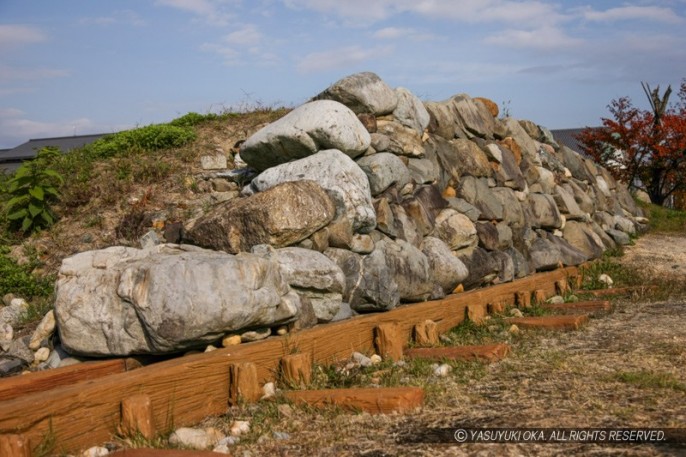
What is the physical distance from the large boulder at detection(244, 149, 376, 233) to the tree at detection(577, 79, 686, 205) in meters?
13.0

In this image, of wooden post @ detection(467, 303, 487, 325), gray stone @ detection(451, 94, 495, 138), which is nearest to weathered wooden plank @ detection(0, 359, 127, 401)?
wooden post @ detection(467, 303, 487, 325)

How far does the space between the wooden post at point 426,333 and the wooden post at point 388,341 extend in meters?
0.50

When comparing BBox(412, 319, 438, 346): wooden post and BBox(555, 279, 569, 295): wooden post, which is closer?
BBox(412, 319, 438, 346): wooden post

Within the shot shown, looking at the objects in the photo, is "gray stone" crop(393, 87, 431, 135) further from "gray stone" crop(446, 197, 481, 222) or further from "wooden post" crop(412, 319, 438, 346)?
"wooden post" crop(412, 319, 438, 346)

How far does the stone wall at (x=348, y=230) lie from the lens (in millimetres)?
4410

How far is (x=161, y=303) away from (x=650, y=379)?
113 inches

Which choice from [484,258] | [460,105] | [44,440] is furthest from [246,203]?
[460,105]

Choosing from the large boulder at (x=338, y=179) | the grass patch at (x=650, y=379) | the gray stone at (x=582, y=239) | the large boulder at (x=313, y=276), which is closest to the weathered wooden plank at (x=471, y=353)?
the large boulder at (x=313, y=276)

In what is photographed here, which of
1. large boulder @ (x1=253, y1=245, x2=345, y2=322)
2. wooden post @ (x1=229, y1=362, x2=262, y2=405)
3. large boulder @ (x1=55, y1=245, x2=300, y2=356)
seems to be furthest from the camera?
large boulder @ (x1=253, y1=245, x2=345, y2=322)

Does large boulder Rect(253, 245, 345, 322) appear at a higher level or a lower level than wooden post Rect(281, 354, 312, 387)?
higher

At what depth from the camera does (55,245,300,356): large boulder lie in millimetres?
4273

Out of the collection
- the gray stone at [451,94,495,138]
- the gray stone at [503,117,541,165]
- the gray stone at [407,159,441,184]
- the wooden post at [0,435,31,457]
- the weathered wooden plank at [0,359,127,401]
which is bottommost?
the weathered wooden plank at [0,359,127,401]

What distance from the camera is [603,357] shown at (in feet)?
16.3

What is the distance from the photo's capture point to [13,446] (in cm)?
297
